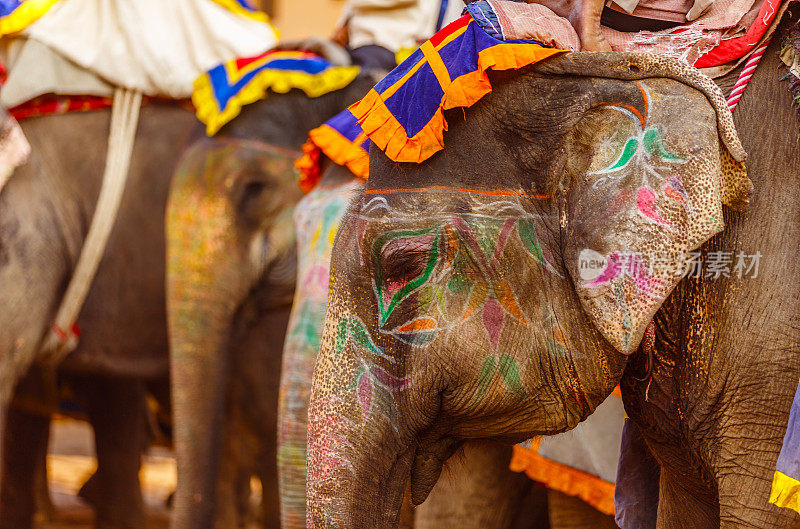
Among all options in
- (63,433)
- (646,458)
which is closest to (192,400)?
(646,458)

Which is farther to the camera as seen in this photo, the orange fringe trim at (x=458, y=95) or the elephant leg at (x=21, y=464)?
the elephant leg at (x=21, y=464)

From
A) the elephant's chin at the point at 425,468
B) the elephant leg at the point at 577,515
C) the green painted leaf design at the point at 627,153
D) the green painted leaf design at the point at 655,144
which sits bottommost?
the elephant leg at the point at 577,515

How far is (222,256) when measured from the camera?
2.66m

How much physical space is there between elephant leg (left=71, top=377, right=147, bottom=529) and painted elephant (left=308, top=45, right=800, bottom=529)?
2.40 meters

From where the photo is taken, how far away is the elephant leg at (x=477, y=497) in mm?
2131

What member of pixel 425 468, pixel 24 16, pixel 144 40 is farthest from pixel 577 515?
pixel 24 16

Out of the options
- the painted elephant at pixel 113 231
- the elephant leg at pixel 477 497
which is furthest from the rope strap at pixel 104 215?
the elephant leg at pixel 477 497

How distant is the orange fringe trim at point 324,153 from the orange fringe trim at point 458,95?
0.65 m

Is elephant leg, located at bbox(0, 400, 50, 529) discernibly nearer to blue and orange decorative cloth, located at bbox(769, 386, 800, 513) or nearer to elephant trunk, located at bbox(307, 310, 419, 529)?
elephant trunk, located at bbox(307, 310, 419, 529)

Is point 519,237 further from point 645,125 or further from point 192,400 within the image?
point 192,400

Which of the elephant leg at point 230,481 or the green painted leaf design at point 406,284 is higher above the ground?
the green painted leaf design at point 406,284

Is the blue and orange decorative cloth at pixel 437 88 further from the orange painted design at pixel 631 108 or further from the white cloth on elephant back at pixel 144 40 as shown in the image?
the white cloth on elephant back at pixel 144 40

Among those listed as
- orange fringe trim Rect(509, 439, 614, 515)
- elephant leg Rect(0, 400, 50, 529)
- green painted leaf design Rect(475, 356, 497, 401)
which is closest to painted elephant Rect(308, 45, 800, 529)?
green painted leaf design Rect(475, 356, 497, 401)

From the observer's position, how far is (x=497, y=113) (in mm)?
1316
